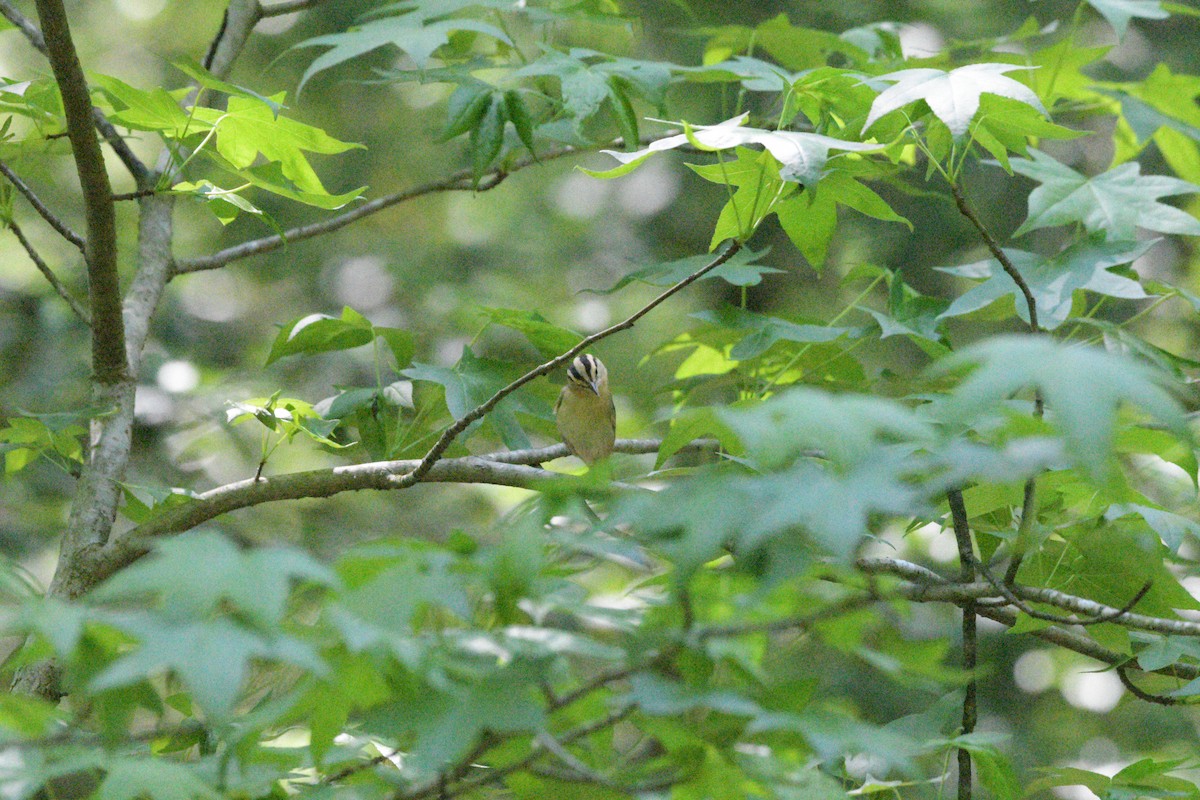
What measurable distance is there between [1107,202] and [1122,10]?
0.35 metres

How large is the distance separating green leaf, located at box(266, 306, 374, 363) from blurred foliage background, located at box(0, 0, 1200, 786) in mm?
1650

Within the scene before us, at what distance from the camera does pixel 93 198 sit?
1632 mm

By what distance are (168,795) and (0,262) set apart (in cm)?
526

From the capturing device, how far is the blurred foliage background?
13.9 feet

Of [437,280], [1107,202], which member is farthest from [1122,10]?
[437,280]

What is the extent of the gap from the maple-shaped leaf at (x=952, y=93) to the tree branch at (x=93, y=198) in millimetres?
1104

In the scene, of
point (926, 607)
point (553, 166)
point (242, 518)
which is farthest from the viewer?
point (553, 166)

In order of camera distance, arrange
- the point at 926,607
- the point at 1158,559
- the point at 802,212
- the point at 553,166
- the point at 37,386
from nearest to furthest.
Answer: the point at 1158,559
the point at 802,212
the point at 37,386
the point at 926,607
the point at 553,166

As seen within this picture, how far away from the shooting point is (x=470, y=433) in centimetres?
196

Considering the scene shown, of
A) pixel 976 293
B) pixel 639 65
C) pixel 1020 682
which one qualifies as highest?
pixel 639 65

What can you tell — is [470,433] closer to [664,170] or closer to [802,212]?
[802,212]

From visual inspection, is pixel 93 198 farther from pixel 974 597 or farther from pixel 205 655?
pixel 974 597

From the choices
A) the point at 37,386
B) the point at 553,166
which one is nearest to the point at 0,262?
the point at 37,386

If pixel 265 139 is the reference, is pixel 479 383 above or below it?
below
